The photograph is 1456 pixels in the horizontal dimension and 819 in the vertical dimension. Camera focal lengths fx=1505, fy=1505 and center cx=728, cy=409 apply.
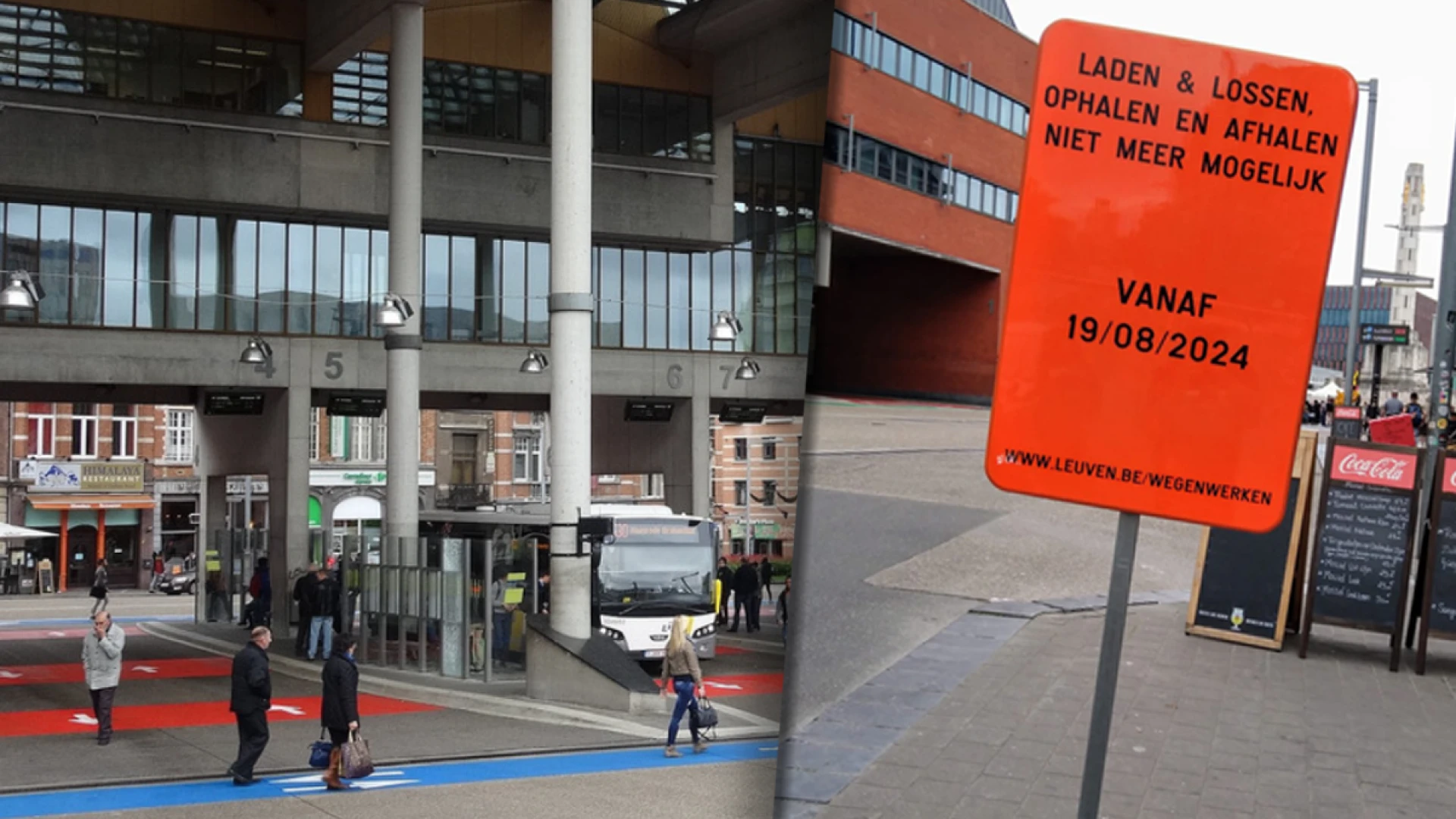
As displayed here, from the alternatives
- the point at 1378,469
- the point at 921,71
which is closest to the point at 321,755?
the point at 1378,469

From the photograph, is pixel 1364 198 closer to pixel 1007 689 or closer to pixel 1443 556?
pixel 1007 689

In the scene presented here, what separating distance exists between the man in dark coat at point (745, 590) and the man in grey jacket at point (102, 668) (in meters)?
9.33

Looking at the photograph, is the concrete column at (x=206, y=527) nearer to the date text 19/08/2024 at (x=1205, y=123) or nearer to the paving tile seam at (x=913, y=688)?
the paving tile seam at (x=913, y=688)

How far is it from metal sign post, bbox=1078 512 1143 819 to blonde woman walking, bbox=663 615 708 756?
674 centimetres

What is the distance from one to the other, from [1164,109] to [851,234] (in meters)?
0.50

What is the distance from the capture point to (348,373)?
76.9ft

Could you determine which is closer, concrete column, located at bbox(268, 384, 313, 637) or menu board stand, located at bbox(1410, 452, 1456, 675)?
menu board stand, located at bbox(1410, 452, 1456, 675)

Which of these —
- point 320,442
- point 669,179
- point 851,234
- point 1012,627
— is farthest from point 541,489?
point 851,234

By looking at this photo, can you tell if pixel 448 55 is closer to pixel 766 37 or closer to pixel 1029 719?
pixel 766 37

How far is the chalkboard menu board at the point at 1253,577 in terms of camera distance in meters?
7.90

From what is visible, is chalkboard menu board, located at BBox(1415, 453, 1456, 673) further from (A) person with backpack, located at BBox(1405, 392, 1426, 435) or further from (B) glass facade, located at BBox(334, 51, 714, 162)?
(B) glass facade, located at BBox(334, 51, 714, 162)

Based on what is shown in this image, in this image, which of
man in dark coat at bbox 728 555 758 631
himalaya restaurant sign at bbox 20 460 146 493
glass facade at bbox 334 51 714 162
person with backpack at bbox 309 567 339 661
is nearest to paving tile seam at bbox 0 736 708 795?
person with backpack at bbox 309 567 339 661

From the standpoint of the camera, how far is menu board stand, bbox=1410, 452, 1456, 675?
872cm

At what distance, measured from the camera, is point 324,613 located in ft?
64.5
